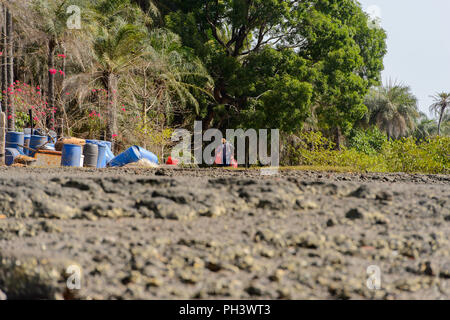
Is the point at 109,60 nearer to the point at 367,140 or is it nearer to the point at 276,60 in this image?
the point at 276,60

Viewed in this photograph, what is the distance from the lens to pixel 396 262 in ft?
6.09

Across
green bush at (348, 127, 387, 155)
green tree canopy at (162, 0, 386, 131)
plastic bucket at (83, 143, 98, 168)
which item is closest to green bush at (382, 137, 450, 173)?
plastic bucket at (83, 143, 98, 168)

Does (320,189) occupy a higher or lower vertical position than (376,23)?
lower

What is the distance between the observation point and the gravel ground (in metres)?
1.66

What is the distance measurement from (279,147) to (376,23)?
1550cm

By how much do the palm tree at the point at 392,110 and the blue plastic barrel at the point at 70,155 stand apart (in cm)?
2481

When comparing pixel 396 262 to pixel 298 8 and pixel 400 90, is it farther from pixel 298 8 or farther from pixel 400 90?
pixel 400 90

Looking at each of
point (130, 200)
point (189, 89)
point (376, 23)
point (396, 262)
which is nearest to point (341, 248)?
point (396, 262)

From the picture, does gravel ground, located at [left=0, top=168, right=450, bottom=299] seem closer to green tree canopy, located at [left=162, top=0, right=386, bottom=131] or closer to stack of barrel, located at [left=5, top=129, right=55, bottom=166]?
stack of barrel, located at [left=5, top=129, right=55, bottom=166]

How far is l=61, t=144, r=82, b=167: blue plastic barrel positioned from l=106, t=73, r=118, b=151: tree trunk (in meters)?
5.76

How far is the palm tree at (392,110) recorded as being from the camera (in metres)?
30.0

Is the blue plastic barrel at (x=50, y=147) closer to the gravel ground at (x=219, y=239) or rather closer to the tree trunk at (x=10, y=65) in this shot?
the tree trunk at (x=10, y=65)

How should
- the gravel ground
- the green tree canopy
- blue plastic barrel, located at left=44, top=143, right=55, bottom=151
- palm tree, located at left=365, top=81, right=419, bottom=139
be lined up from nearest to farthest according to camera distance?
the gravel ground < blue plastic barrel, located at left=44, top=143, right=55, bottom=151 < the green tree canopy < palm tree, located at left=365, top=81, right=419, bottom=139

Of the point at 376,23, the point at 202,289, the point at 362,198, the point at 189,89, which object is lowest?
the point at 202,289
